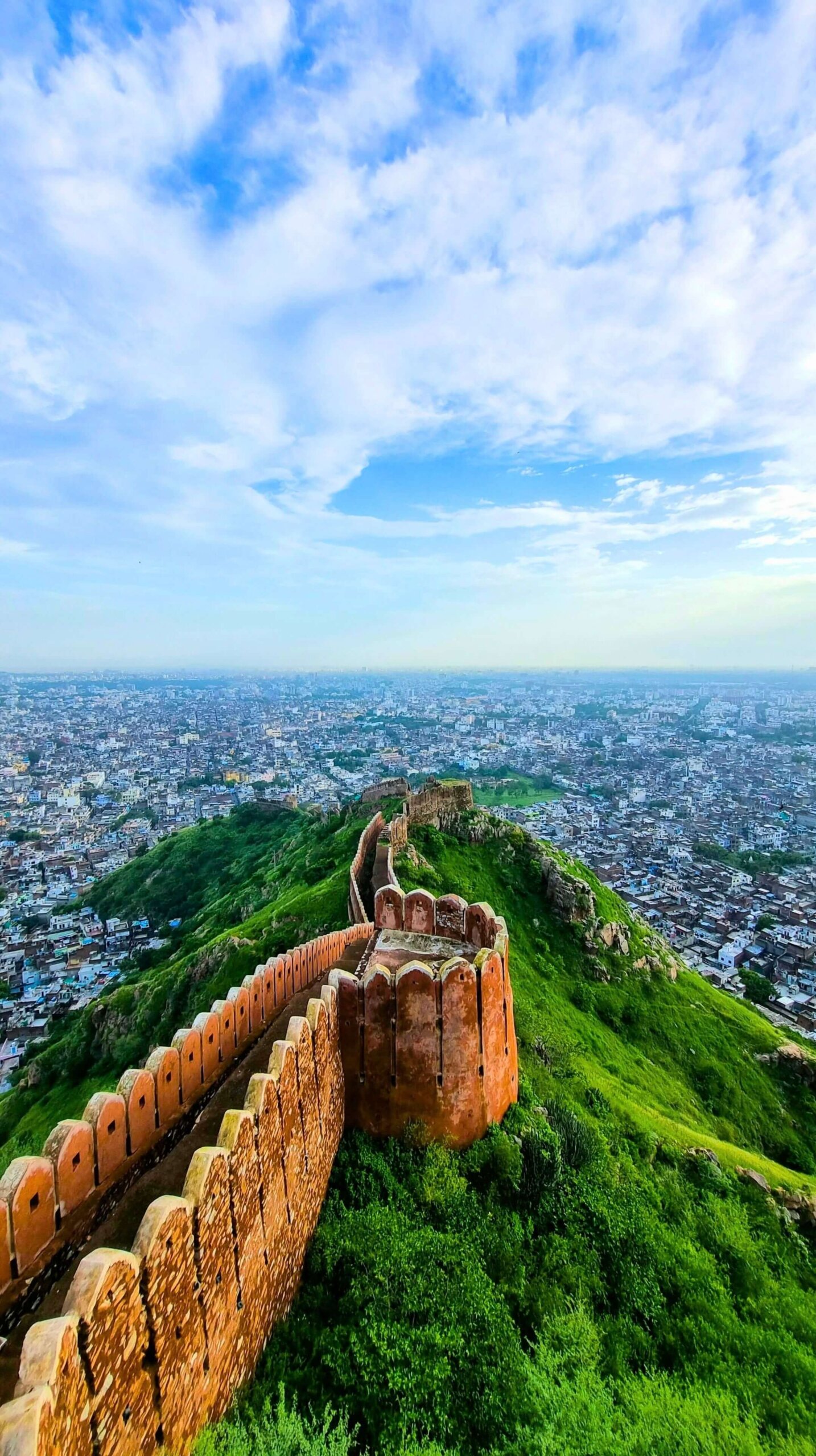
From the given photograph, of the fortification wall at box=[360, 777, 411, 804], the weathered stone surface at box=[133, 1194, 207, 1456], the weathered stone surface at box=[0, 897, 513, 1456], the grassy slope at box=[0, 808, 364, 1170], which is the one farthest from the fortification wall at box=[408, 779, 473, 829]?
the weathered stone surface at box=[133, 1194, 207, 1456]

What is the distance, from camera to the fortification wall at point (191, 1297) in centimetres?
589

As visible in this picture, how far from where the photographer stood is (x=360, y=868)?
113 ft

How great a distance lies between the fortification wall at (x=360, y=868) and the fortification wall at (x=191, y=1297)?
12453 millimetres

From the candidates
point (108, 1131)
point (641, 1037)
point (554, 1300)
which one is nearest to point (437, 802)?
point (641, 1037)

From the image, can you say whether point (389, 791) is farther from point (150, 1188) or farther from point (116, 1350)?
point (116, 1350)

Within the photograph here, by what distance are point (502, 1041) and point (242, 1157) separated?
8.05m

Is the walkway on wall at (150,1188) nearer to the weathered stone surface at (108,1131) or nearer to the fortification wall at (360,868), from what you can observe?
the weathered stone surface at (108,1131)

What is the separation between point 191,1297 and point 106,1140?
9.53 feet

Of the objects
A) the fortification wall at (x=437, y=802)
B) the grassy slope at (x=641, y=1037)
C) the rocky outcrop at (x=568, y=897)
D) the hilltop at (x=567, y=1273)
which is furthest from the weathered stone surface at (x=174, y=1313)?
the fortification wall at (x=437, y=802)

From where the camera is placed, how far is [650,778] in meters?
161

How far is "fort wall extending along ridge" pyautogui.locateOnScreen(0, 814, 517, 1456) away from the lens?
6.53 metres

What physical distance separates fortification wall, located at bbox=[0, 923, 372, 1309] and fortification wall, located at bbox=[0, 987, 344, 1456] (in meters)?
1.64

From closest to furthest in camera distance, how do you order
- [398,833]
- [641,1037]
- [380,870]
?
[641,1037], [380,870], [398,833]

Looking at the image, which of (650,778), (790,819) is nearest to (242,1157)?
(790,819)
